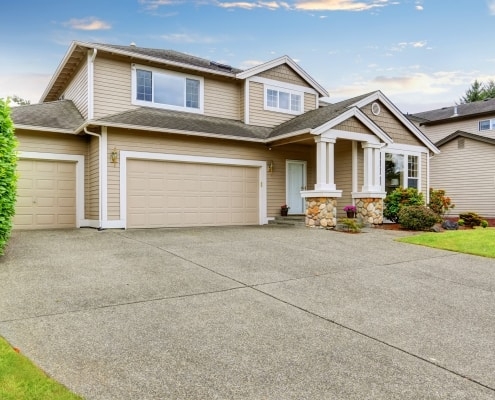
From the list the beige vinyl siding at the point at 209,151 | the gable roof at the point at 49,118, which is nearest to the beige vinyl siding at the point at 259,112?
the beige vinyl siding at the point at 209,151

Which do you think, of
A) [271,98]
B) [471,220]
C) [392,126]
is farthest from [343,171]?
[471,220]

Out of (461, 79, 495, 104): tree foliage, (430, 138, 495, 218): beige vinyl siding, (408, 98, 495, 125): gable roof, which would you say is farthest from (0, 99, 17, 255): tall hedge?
(461, 79, 495, 104): tree foliage

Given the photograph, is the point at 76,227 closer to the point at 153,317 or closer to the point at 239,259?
the point at 239,259

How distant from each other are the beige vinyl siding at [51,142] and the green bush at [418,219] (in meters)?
11.2

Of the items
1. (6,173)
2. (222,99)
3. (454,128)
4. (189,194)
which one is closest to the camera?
(6,173)

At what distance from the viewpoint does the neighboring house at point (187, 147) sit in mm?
11484

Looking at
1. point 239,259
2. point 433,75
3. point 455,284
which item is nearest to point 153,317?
point 239,259

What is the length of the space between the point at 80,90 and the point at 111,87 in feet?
5.30

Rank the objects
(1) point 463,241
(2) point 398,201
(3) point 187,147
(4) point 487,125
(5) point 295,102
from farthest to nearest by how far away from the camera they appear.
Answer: (4) point 487,125 → (5) point 295,102 → (2) point 398,201 → (3) point 187,147 → (1) point 463,241

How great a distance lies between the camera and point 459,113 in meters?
24.8

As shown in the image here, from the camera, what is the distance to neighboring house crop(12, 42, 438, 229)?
1148 centimetres

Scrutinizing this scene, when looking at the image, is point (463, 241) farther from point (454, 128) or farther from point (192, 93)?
point (454, 128)

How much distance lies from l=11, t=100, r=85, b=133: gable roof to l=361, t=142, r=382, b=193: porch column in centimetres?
984

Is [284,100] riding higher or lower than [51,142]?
higher
